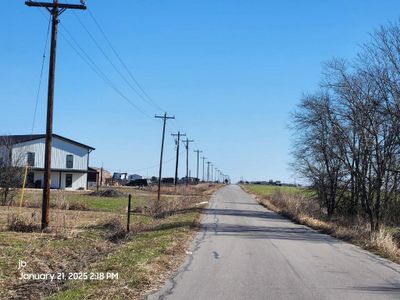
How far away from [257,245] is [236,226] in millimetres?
8017

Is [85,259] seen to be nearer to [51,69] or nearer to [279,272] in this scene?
[279,272]

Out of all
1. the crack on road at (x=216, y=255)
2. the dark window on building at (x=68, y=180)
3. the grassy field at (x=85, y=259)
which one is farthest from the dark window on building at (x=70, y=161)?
the crack on road at (x=216, y=255)

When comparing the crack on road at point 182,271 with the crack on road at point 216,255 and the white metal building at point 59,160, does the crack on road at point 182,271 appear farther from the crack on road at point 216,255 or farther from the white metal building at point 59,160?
the white metal building at point 59,160

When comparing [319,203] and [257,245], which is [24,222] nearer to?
[257,245]

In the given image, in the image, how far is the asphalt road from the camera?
31.5 feet

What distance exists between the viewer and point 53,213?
2411 centimetres

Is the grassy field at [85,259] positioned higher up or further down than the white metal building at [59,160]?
further down

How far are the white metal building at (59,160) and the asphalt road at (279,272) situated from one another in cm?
5951

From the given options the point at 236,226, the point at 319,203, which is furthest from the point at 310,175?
the point at 236,226

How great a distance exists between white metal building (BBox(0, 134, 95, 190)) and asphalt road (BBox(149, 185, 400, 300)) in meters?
59.5

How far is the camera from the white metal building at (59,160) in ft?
245

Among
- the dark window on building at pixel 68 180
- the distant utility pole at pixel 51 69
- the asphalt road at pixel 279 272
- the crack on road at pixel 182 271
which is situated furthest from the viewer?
the dark window on building at pixel 68 180

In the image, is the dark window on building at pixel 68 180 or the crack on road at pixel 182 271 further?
the dark window on building at pixel 68 180

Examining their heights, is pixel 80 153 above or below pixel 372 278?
above
